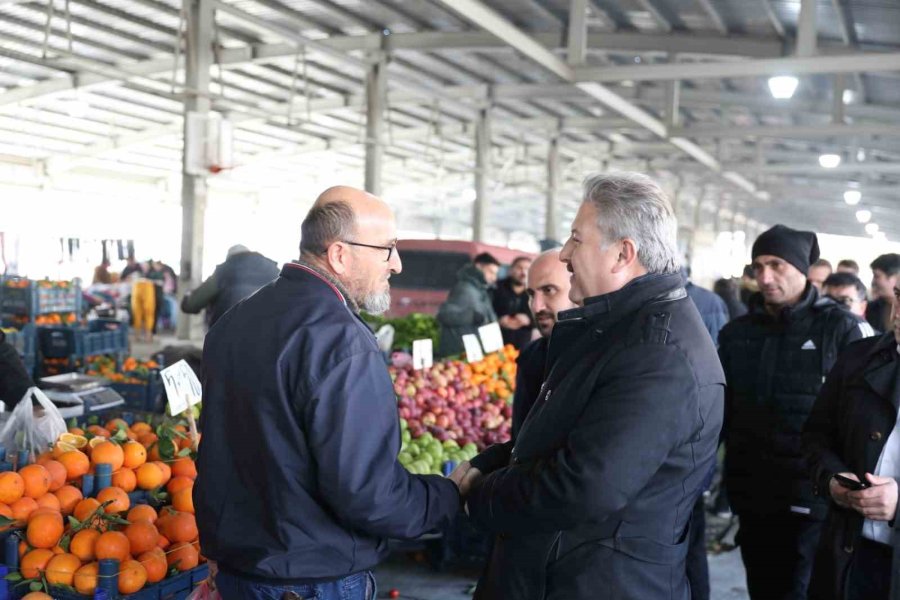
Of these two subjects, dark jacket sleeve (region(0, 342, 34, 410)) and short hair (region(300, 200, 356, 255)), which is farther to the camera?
dark jacket sleeve (region(0, 342, 34, 410))

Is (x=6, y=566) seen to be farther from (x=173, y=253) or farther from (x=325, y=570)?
(x=173, y=253)

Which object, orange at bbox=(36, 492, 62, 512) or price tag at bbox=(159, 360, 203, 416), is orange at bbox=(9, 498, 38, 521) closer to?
orange at bbox=(36, 492, 62, 512)

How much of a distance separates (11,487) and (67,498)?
0.17 meters

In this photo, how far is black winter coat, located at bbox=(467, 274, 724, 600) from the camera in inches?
60.3

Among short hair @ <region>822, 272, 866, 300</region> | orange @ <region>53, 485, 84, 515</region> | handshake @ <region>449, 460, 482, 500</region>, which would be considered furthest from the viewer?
short hair @ <region>822, 272, 866, 300</region>

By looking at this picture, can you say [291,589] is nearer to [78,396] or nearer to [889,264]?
[78,396]

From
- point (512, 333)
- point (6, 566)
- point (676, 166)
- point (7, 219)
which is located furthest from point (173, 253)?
point (6, 566)

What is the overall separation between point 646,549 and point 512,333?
19.5 feet

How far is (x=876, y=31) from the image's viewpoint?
27.8 feet

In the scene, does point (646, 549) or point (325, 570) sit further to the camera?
point (325, 570)

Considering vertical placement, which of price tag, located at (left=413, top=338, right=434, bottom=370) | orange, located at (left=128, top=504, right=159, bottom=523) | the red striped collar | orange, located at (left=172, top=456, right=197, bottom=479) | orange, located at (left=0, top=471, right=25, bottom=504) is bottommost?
orange, located at (left=128, top=504, right=159, bottom=523)

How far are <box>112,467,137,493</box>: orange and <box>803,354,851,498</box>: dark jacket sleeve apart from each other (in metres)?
2.09

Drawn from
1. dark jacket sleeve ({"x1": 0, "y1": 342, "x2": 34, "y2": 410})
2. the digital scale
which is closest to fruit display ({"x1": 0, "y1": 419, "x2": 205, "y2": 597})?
dark jacket sleeve ({"x1": 0, "y1": 342, "x2": 34, "y2": 410})

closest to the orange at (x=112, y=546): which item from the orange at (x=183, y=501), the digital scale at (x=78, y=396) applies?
the orange at (x=183, y=501)
